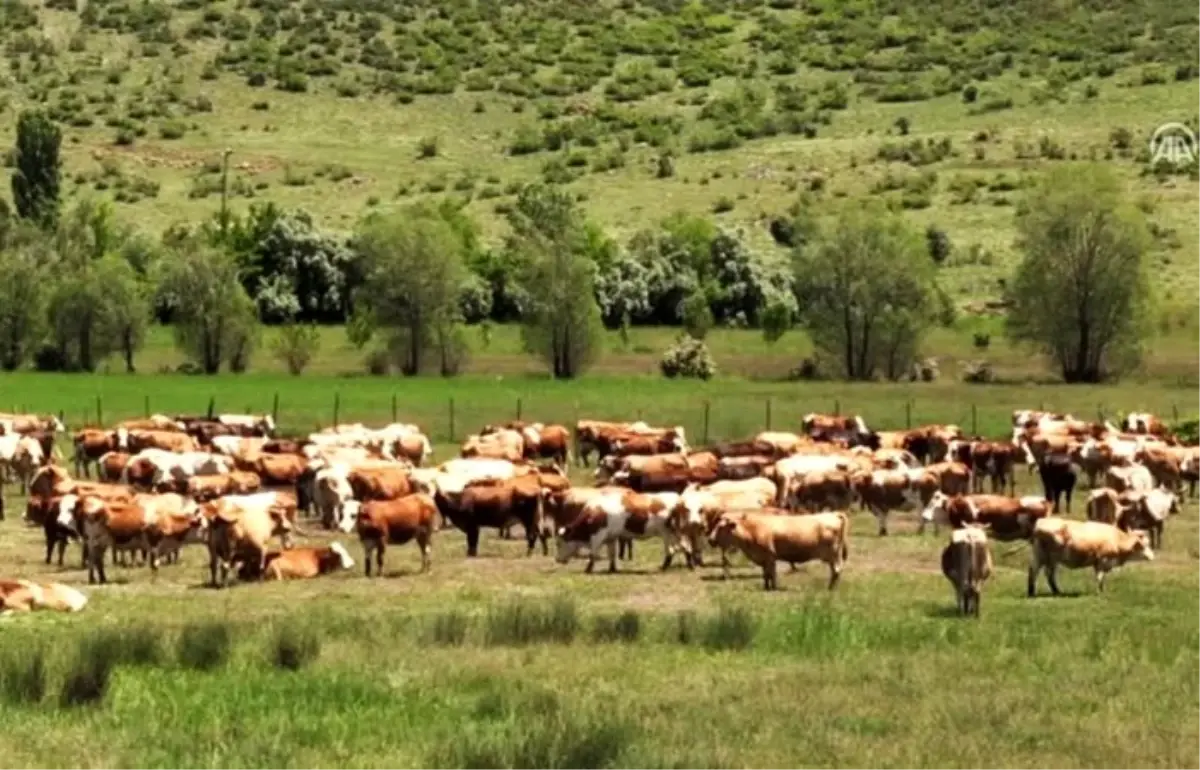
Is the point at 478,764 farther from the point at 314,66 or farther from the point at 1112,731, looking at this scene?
the point at 314,66

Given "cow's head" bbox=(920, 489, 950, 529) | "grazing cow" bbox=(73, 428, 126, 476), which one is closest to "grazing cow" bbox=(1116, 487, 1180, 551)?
"cow's head" bbox=(920, 489, 950, 529)

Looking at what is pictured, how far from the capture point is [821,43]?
489ft

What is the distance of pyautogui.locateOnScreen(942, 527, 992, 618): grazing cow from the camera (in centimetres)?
2666

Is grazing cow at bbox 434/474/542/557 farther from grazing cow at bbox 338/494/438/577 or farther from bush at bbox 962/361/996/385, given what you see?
bush at bbox 962/361/996/385

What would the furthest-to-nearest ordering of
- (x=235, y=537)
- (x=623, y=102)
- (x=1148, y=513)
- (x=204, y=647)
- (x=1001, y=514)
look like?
(x=623, y=102) < (x=1148, y=513) < (x=1001, y=514) < (x=235, y=537) < (x=204, y=647)

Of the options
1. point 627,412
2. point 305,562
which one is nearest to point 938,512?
point 305,562

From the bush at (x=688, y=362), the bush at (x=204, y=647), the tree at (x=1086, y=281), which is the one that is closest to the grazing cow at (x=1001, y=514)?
the bush at (x=204, y=647)

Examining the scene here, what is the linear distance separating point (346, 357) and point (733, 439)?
101 ft

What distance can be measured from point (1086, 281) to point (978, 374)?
524 cm

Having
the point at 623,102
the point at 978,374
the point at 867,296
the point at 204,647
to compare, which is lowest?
the point at 978,374

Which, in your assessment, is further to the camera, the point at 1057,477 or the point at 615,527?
the point at 1057,477

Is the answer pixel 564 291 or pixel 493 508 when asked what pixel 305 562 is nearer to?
pixel 493 508

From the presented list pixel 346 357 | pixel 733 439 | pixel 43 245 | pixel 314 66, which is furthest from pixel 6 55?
pixel 733 439

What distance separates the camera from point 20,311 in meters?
80.1
